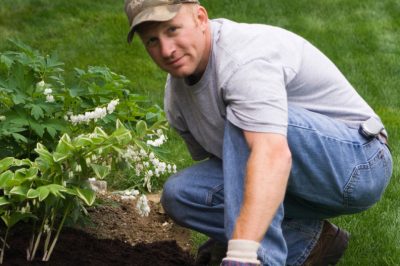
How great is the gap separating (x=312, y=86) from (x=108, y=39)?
435 centimetres

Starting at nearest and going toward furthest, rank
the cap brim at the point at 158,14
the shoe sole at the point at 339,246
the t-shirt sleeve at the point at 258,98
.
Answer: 1. the t-shirt sleeve at the point at 258,98
2. the cap brim at the point at 158,14
3. the shoe sole at the point at 339,246

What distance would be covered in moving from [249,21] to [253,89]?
16.9 feet

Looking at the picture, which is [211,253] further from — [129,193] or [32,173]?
[32,173]

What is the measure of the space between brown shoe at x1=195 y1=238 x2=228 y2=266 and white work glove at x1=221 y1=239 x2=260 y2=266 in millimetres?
1039

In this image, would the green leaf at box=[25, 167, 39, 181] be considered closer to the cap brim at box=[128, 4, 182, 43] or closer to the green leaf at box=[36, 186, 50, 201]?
the green leaf at box=[36, 186, 50, 201]

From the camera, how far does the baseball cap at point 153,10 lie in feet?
9.73

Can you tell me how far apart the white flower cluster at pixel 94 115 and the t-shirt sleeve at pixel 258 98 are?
64 cm

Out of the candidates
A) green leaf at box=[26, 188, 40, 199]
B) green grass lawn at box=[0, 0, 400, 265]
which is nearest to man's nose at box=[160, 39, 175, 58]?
green leaf at box=[26, 188, 40, 199]

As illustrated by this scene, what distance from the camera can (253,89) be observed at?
2824 millimetres

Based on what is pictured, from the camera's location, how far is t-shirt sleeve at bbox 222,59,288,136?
2781 millimetres

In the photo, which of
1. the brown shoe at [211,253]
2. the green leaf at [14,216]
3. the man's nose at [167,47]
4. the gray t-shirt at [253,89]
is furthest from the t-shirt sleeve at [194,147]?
the green leaf at [14,216]

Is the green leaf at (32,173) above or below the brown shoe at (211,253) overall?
above

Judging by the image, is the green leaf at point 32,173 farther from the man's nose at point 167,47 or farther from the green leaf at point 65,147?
the man's nose at point 167,47

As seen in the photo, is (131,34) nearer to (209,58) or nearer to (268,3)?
(209,58)
